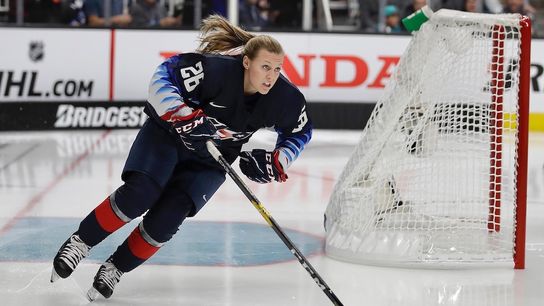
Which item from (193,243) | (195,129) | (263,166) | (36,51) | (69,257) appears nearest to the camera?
(195,129)

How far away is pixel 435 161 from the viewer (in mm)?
4426

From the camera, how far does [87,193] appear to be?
5.85 metres

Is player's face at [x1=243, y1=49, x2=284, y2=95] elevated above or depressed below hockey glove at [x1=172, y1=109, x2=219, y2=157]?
above

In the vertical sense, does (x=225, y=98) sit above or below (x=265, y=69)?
below

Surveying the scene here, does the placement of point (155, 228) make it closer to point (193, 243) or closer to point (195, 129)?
point (195, 129)

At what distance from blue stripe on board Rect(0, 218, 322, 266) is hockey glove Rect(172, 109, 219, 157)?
0.88 metres

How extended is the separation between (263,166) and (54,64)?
537 cm

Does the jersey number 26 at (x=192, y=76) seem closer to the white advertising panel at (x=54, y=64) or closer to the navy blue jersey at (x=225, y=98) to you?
the navy blue jersey at (x=225, y=98)

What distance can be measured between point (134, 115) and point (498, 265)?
5123 millimetres

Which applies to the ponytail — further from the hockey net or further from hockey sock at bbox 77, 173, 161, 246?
the hockey net

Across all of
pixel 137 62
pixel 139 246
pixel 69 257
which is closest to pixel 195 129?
pixel 139 246

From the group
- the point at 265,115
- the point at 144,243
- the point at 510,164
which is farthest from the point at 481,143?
the point at 144,243

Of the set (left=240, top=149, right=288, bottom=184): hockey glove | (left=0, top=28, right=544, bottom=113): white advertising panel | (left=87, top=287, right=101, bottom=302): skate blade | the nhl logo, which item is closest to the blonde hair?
(left=240, top=149, right=288, bottom=184): hockey glove

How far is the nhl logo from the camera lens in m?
8.58
